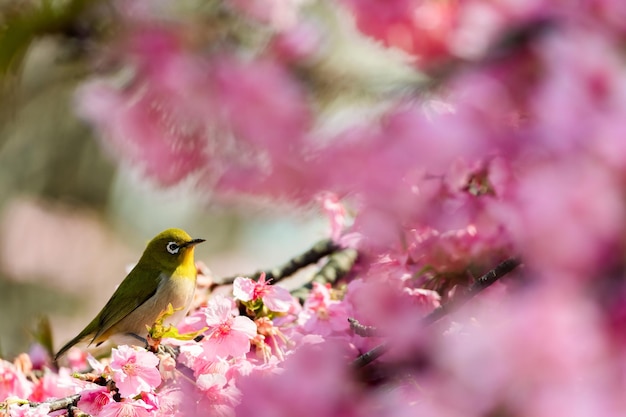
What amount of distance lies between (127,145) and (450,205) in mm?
479

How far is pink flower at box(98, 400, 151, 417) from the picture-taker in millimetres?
611

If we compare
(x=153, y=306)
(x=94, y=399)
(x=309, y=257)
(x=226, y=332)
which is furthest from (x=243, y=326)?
(x=153, y=306)

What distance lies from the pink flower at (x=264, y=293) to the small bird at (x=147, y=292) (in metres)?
0.35

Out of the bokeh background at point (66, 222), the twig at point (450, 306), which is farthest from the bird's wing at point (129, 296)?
the bokeh background at point (66, 222)

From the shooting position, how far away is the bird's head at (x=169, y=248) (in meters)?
1.10

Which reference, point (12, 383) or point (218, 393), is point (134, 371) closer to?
point (218, 393)

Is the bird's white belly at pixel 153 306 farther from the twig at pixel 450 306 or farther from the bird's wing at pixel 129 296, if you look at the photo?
the twig at pixel 450 306

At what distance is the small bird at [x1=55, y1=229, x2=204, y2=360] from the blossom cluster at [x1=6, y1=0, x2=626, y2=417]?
167 mm

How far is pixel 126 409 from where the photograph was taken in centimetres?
61

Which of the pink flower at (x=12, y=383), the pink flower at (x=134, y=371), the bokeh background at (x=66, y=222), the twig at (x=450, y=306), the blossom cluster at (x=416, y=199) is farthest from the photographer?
the bokeh background at (x=66, y=222)

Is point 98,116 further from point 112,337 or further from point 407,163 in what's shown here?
point 407,163

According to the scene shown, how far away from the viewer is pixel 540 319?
12.1 inches

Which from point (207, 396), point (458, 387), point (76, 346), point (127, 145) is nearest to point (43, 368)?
point (76, 346)

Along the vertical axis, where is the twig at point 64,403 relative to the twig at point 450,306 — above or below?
below
